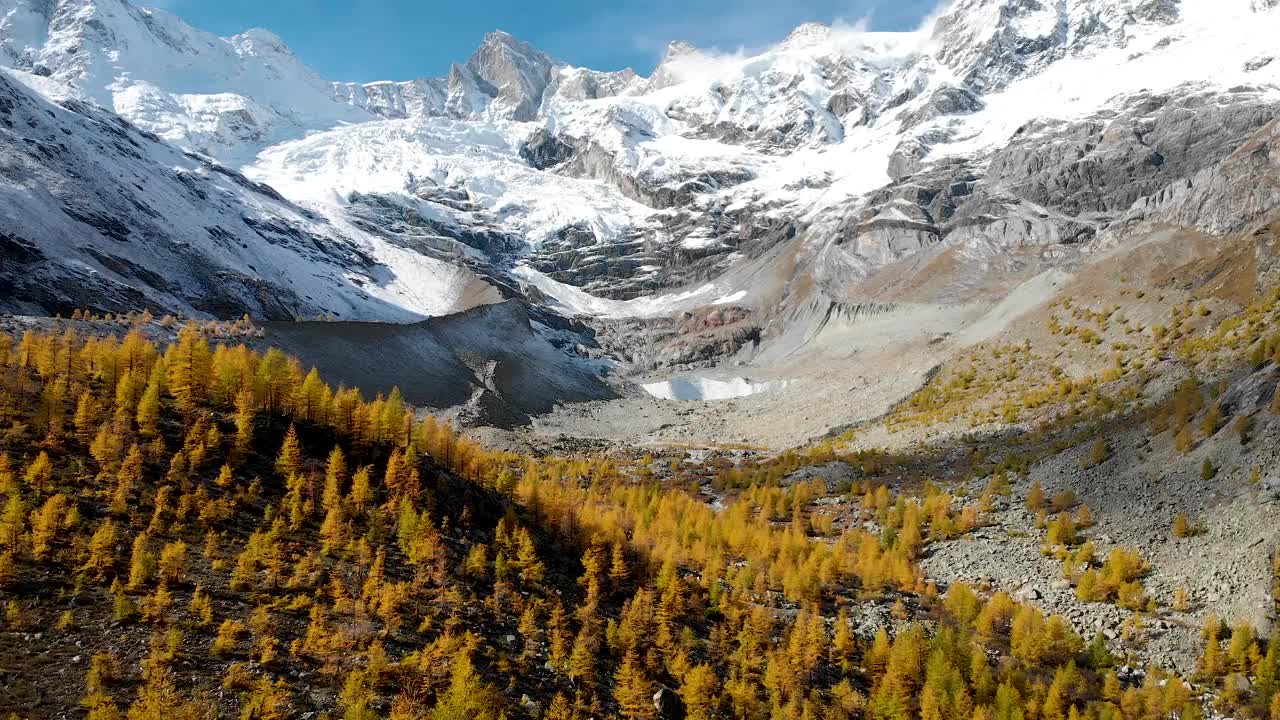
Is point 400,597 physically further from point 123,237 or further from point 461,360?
point 123,237

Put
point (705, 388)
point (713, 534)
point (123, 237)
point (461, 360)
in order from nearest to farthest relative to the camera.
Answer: point (713, 534)
point (123, 237)
point (461, 360)
point (705, 388)

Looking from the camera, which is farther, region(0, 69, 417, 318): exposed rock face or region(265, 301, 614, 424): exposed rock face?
region(265, 301, 614, 424): exposed rock face

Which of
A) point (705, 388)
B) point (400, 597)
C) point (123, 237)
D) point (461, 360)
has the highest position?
point (705, 388)

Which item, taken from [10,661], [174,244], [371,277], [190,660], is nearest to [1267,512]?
[190,660]

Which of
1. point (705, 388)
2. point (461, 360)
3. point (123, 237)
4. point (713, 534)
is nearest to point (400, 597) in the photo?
point (713, 534)

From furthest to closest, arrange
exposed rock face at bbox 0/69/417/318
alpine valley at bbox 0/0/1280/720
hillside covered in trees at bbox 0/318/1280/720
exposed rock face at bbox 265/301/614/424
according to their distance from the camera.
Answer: exposed rock face at bbox 265/301/614/424 < exposed rock face at bbox 0/69/417/318 < alpine valley at bbox 0/0/1280/720 < hillside covered in trees at bbox 0/318/1280/720

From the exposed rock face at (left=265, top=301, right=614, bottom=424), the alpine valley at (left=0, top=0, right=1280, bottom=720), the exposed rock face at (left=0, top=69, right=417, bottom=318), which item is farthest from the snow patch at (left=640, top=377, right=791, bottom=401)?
the exposed rock face at (left=0, top=69, right=417, bottom=318)

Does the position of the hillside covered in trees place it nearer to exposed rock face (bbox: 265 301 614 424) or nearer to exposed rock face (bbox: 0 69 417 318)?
exposed rock face (bbox: 265 301 614 424)

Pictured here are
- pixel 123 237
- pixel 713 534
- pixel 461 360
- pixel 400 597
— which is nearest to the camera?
pixel 400 597
